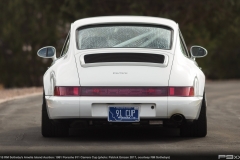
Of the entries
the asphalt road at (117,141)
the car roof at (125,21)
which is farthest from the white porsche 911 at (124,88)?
the car roof at (125,21)

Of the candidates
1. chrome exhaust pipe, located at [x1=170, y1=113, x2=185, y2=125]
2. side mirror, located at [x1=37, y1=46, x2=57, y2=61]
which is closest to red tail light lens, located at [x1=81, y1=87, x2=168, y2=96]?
chrome exhaust pipe, located at [x1=170, y1=113, x2=185, y2=125]

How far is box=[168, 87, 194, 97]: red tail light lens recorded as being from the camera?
10.3 m

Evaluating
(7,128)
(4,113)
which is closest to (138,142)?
(7,128)

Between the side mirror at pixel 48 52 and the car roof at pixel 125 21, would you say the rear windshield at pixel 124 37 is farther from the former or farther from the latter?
the side mirror at pixel 48 52

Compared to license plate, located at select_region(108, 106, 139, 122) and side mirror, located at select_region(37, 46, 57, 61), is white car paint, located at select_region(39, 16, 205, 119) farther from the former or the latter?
side mirror, located at select_region(37, 46, 57, 61)

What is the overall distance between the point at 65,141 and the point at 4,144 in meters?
0.80

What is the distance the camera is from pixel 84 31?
11.5 meters

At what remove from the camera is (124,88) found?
33.7 feet

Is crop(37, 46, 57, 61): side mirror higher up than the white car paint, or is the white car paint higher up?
crop(37, 46, 57, 61): side mirror

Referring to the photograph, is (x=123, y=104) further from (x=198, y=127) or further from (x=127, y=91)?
(x=198, y=127)

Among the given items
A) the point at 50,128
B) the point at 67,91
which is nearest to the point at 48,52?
the point at 50,128

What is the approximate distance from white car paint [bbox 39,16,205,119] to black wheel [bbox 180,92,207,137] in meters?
0.27

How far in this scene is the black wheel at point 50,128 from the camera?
35.8 ft

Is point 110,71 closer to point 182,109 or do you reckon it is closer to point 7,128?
point 182,109
